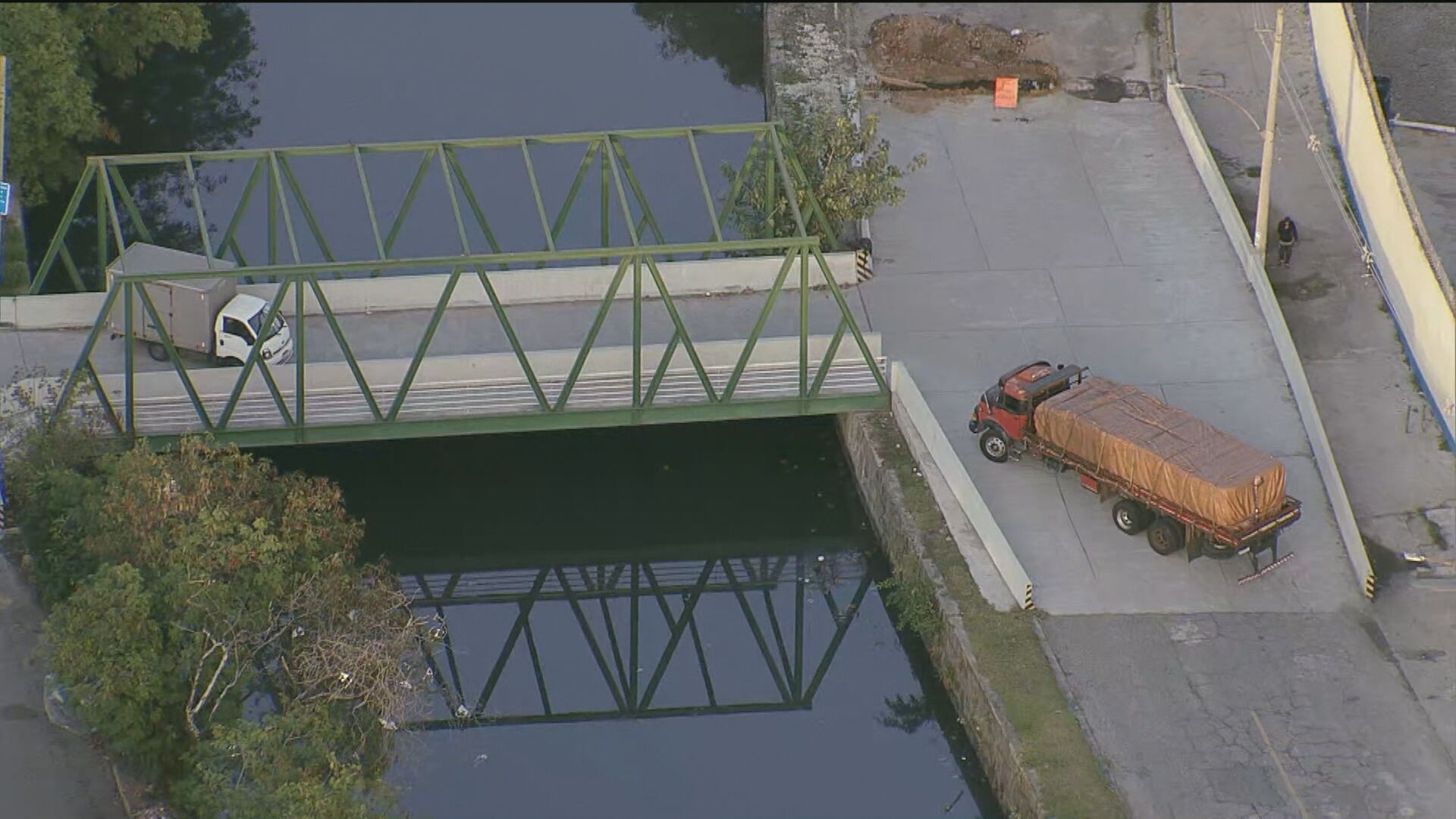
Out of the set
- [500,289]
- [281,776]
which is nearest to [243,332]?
[500,289]

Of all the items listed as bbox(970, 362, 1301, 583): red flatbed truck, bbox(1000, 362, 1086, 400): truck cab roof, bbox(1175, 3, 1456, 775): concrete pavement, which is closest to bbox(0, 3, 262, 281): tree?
bbox(1000, 362, 1086, 400): truck cab roof

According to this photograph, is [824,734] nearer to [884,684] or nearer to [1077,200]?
[884,684]

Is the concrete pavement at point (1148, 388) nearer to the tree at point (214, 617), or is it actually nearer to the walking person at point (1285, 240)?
the walking person at point (1285, 240)

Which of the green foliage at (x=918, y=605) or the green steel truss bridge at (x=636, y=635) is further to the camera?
the green steel truss bridge at (x=636, y=635)

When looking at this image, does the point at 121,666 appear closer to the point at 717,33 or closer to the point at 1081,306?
the point at 1081,306

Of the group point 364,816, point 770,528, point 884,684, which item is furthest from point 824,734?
point 364,816

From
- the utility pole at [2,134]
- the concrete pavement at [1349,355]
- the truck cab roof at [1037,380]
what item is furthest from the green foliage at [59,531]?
the concrete pavement at [1349,355]
